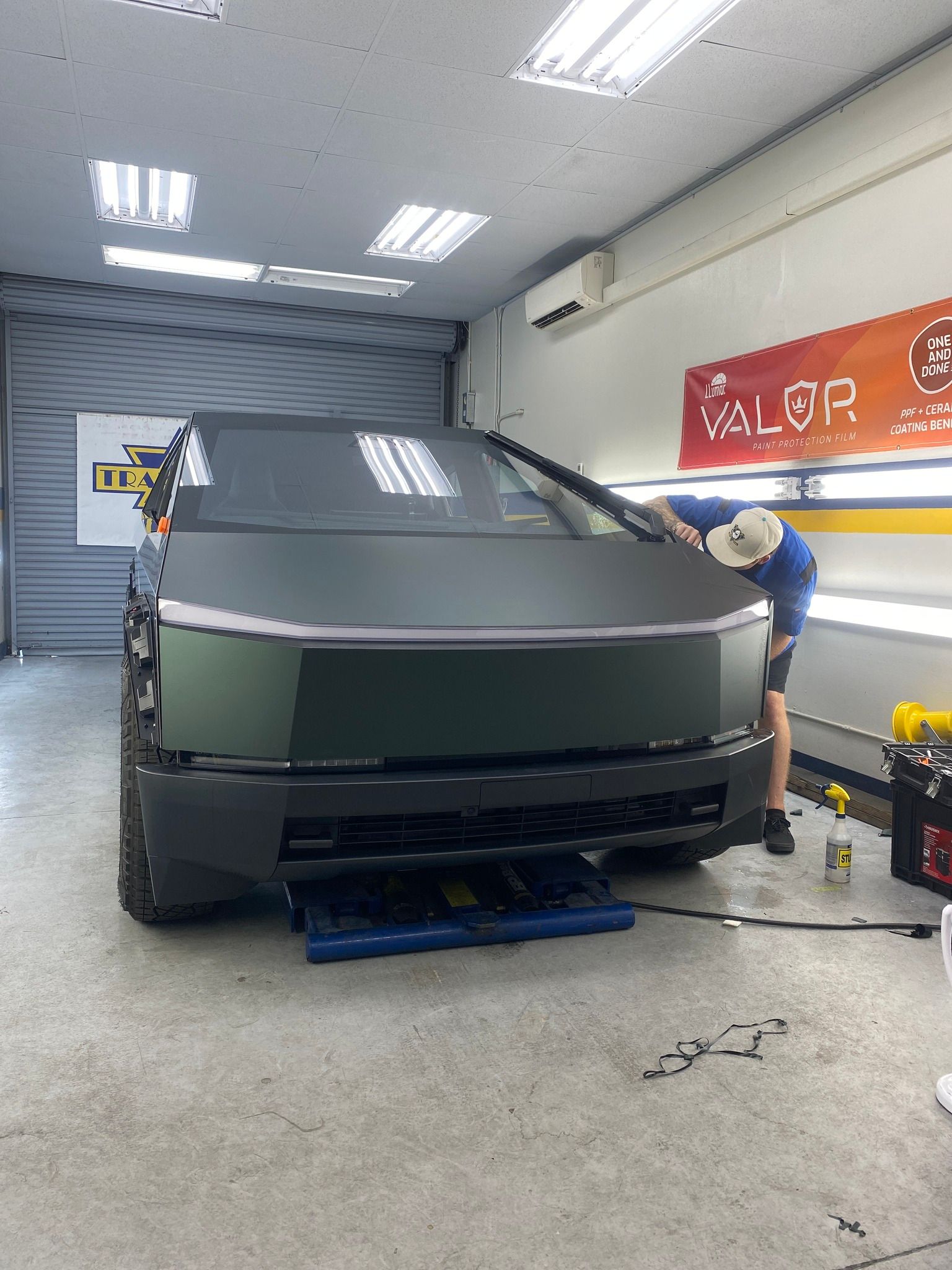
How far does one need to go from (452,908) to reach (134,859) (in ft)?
2.71

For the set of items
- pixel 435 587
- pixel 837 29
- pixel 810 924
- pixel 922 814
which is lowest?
pixel 810 924

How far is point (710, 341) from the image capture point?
16.2 ft

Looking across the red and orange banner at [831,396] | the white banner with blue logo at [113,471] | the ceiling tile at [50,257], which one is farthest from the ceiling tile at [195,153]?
the white banner with blue logo at [113,471]

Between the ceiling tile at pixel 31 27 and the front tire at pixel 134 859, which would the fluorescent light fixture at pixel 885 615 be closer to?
the front tire at pixel 134 859

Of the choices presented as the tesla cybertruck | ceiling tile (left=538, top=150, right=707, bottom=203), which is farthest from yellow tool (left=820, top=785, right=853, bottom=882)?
ceiling tile (left=538, top=150, right=707, bottom=203)

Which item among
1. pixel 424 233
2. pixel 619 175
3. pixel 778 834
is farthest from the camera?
pixel 424 233

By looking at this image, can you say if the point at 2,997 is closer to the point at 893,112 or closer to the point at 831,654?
the point at 831,654

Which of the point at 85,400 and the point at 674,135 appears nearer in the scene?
the point at 674,135

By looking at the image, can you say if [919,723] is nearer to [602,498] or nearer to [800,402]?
[602,498]

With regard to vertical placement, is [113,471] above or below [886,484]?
above

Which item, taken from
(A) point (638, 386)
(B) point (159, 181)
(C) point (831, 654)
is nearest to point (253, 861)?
(C) point (831, 654)

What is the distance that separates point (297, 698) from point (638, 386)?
14.6 ft

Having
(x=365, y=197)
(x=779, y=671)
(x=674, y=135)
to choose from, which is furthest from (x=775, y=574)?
(x=365, y=197)

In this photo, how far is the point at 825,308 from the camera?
407cm
